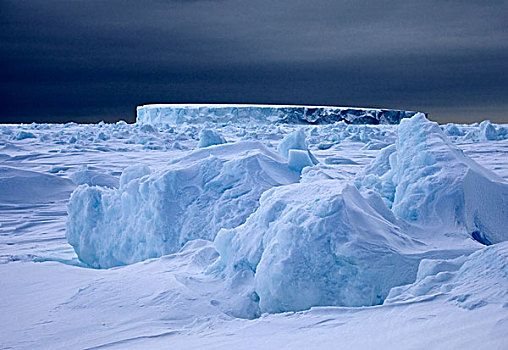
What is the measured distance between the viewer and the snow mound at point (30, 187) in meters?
7.86

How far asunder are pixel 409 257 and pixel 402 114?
24437 mm

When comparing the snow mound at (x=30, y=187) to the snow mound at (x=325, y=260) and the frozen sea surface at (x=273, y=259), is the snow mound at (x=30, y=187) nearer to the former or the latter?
the frozen sea surface at (x=273, y=259)

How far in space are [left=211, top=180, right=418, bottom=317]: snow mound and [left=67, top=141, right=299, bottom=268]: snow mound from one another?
4.98 feet

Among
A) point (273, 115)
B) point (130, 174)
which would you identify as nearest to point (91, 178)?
point (130, 174)

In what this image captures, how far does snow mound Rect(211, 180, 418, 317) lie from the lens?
9.09ft

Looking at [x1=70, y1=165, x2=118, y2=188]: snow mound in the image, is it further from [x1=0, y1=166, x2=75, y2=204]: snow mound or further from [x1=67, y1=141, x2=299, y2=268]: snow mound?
[x1=67, y1=141, x2=299, y2=268]: snow mound

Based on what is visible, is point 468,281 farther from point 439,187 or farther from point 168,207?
point 168,207

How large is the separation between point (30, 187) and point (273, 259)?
640cm

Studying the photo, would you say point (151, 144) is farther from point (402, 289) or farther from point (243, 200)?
point (402, 289)

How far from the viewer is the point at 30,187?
818 centimetres

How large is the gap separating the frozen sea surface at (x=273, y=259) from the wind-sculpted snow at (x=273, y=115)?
63.1ft

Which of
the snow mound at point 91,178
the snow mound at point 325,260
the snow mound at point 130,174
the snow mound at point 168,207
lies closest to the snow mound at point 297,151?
the snow mound at point 168,207

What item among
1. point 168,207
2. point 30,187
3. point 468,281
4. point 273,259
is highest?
point 468,281

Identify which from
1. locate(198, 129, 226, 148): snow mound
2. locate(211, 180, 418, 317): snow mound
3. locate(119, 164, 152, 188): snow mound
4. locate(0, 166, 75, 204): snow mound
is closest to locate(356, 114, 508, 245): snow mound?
locate(211, 180, 418, 317): snow mound
